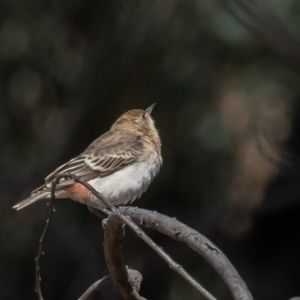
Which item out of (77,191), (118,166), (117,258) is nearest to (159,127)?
(118,166)

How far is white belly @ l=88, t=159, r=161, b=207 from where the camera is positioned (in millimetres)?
5816

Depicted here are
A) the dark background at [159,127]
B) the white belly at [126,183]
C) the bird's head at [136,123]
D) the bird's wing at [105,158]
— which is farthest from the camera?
the dark background at [159,127]

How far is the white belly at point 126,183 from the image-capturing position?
5.82m

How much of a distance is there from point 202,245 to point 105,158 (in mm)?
3346

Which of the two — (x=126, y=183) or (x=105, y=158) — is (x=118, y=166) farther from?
(x=126, y=183)

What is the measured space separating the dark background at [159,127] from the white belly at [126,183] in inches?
80.2

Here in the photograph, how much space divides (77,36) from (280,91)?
1.98 meters

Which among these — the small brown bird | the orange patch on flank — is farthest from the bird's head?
the orange patch on flank

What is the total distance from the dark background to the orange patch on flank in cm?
241

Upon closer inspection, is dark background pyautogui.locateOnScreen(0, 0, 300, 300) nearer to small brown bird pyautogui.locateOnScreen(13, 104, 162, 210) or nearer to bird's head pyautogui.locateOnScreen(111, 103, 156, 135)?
bird's head pyautogui.locateOnScreen(111, 103, 156, 135)

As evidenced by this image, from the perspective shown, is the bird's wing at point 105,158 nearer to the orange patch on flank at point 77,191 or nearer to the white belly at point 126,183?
the white belly at point 126,183

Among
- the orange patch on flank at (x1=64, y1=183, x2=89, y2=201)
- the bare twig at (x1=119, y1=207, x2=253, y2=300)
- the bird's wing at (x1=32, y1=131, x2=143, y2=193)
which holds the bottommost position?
the orange patch on flank at (x1=64, y1=183, x2=89, y2=201)

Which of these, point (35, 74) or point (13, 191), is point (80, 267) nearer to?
point (13, 191)

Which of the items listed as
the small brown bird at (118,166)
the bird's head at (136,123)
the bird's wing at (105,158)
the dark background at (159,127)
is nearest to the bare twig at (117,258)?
the small brown bird at (118,166)
